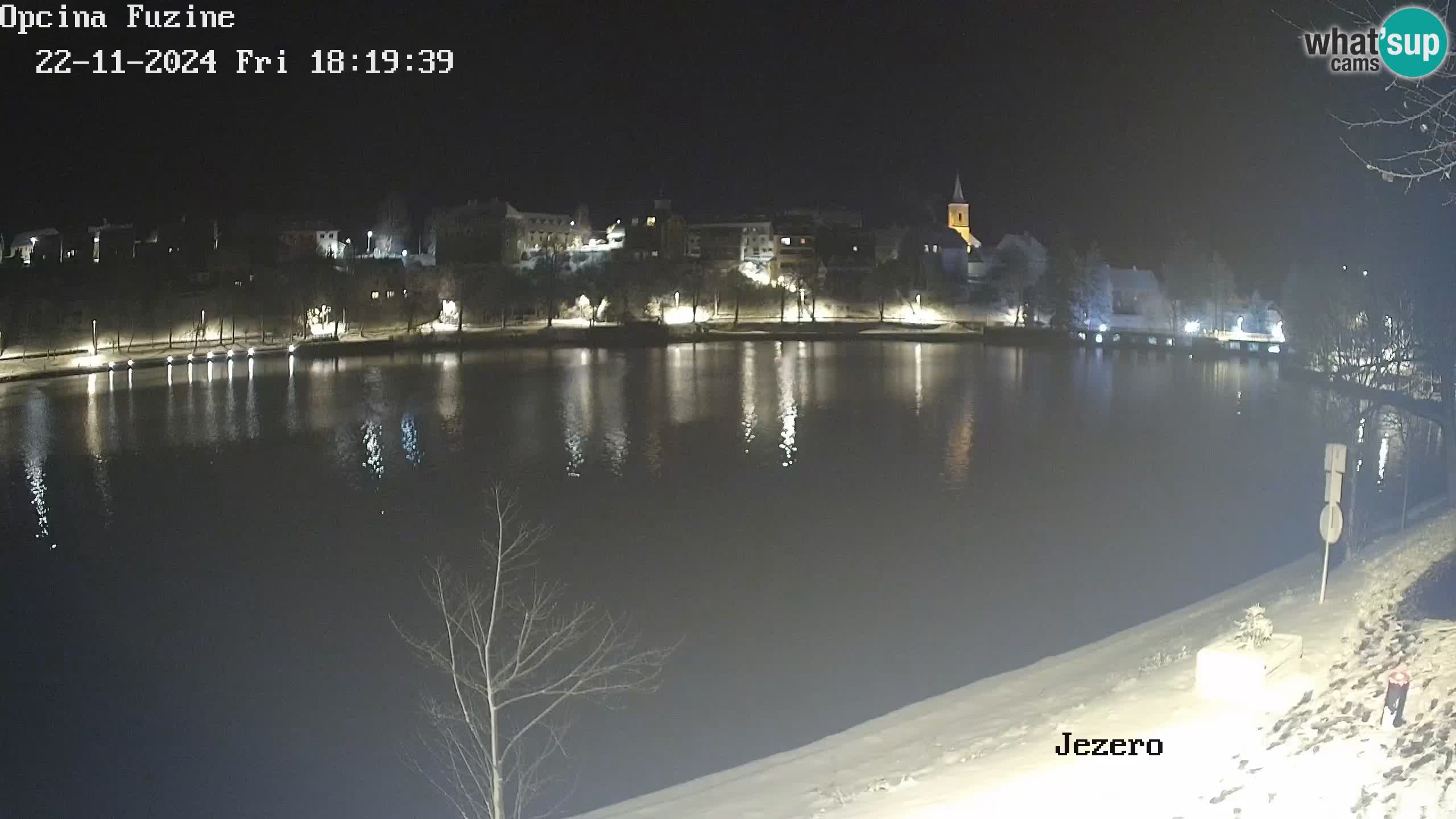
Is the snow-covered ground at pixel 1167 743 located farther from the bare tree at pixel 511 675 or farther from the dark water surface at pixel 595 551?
the dark water surface at pixel 595 551

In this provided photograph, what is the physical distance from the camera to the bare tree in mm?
7922

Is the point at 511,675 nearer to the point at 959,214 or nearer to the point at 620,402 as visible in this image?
the point at 620,402

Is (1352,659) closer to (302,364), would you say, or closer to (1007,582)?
(1007,582)

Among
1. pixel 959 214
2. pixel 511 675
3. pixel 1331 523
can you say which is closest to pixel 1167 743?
pixel 1331 523

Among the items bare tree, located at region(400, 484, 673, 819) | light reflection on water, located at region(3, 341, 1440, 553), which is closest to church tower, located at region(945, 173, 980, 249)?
light reflection on water, located at region(3, 341, 1440, 553)

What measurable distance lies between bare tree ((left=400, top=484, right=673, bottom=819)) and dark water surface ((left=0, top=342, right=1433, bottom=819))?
27cm

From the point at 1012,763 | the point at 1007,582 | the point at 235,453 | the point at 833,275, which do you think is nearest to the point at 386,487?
the point at 235,453

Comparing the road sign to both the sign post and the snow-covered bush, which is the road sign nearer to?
the sign post

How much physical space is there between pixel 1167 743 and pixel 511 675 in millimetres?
5339

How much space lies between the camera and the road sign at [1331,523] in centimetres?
756

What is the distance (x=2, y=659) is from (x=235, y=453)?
12425 millimetres

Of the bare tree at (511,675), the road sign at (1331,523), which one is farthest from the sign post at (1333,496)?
the bare tree at (511,675)

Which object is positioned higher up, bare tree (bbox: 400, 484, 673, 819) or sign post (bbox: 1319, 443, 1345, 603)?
sign post (bbox: 1319, 443, 1345, 603)

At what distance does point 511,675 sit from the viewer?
367 inches
